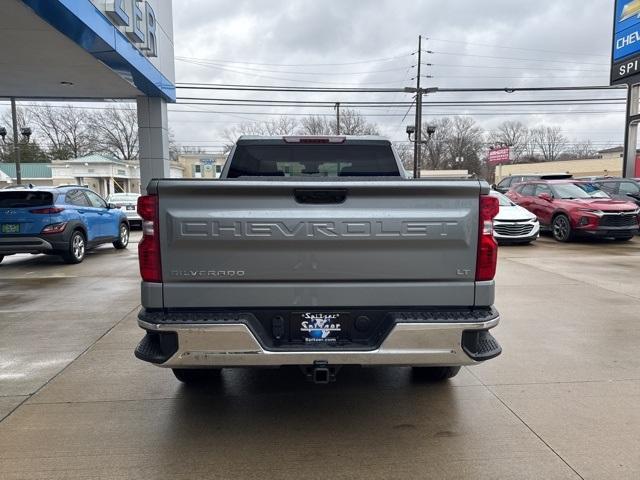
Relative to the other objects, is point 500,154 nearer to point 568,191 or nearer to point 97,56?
point 568,191

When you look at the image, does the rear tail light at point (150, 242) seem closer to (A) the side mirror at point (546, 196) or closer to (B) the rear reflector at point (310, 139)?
(B) the rear reflector at point (310, 139)

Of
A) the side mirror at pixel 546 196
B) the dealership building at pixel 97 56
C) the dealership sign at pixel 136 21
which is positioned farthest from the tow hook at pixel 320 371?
the side mirror at pixel 546 196

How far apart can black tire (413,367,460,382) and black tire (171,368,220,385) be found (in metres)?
1.71

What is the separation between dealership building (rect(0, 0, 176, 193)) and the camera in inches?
305

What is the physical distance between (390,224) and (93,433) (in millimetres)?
2461

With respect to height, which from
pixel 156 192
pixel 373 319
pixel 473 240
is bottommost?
pixel 373 319

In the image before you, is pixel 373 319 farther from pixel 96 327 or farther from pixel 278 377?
pixel 96 327

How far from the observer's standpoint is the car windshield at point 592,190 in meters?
14.2

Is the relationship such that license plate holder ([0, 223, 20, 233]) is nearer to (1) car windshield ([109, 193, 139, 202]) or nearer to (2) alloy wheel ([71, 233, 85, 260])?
(2) alloy wheel ([71, 233, 85, 260])

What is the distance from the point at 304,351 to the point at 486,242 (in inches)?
49.6

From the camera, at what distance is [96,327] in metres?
5.80

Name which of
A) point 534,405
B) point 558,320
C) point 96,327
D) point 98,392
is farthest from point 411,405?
point 96,327

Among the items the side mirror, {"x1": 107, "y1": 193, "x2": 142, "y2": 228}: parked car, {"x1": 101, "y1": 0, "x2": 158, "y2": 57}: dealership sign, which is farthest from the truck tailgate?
{"x1": 107, "y1": 193, "x2": 142, "y2": 228}: parked car

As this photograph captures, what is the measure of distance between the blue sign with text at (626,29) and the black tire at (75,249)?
64.1 ft
